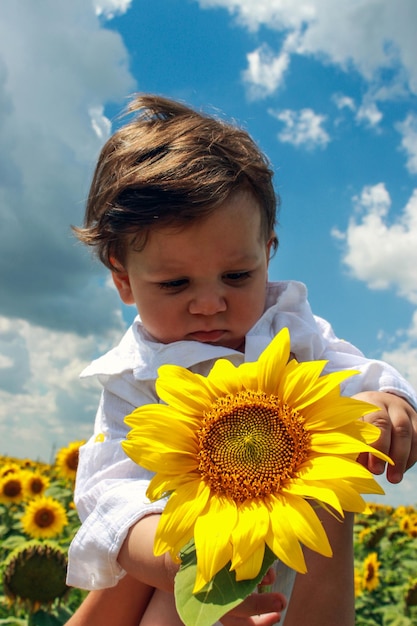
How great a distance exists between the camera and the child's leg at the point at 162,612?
1.77 meters

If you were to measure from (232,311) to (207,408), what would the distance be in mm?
833

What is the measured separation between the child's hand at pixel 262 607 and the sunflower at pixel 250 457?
12 centimetres

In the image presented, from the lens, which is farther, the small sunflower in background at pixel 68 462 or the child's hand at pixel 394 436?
the small sunflower in background at pixel 68 462

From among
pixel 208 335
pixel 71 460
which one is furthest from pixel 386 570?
pixel 208 335

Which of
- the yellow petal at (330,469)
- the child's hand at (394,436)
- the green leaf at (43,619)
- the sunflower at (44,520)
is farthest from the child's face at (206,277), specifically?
the sunflower at (44,520)

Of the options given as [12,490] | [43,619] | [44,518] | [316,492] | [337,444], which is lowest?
[43,619]

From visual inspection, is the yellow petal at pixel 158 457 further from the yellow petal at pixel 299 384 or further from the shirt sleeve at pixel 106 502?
the shirt sleeve at pixel 106 502

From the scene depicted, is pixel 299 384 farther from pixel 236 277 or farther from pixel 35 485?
pixel 35 485

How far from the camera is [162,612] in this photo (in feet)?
5.96

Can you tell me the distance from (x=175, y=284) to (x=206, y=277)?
5.1 inches

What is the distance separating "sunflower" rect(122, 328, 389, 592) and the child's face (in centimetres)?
67

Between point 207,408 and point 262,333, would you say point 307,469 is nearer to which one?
point 207,408

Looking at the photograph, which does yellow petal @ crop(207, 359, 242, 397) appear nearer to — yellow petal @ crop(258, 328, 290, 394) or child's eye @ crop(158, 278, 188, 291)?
yellow petal @ crop(258, 328, 290, 394)

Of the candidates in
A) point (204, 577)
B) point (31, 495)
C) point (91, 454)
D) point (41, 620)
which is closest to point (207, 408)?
point (204, 577)
